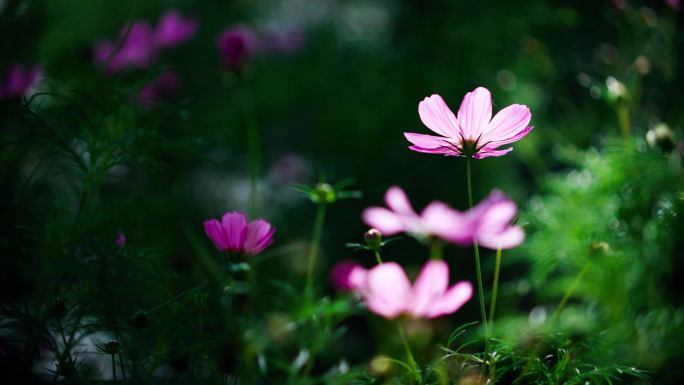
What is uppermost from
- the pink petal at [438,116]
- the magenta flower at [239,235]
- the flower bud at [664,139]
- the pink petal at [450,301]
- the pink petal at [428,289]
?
the pink petal at [438,116]

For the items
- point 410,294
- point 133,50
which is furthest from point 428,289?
point 133,50

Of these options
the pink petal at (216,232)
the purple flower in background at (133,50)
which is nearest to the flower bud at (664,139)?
the pink petal at (216,232)

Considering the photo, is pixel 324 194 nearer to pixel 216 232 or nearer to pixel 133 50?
pixel 216 232

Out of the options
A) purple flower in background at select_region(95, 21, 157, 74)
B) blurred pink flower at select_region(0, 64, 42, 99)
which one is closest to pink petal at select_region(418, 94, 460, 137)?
blurred pink flower at select_region(0, 64, 42, 99)

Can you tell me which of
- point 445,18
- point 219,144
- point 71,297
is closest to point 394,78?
point 445,18

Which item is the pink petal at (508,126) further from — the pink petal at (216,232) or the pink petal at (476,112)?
the pink petal at (216,232)

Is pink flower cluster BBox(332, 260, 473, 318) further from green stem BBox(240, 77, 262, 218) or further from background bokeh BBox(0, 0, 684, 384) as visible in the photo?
green stem BBox(240, 77, 262, 218)

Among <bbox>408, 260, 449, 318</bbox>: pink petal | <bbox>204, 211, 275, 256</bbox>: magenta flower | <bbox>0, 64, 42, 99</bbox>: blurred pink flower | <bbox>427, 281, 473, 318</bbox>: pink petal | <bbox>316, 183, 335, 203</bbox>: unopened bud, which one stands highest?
<bbox>0, 64, 42, 99</bbox>: blurred pink flower
